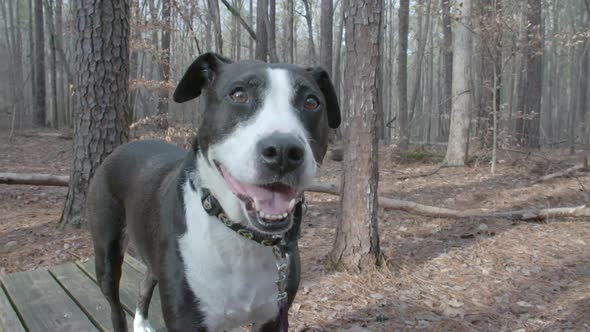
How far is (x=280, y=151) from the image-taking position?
64.6 inches

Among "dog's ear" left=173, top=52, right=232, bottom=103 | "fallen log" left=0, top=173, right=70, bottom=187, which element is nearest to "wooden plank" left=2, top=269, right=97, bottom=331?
"dog's ear" left=173, top=52, right=232, bottom=103

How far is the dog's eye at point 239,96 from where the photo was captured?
1933mm

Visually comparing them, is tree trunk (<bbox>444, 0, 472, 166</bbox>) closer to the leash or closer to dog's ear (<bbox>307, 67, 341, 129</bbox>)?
dog's ear (<bbox>307, 67, 341, 129</bbox>)

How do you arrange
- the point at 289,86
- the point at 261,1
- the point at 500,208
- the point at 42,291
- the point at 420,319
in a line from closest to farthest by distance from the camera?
the point at 289,86 → the point at 42,291 → the point at 420,319 → the point at 500,208 → the point at 261,1

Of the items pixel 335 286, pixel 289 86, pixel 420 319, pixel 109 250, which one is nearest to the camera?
pixel 289 86

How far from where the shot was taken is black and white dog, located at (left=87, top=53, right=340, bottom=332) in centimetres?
173

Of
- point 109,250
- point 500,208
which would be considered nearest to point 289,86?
point 109,250

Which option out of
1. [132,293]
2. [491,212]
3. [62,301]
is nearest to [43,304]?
[62,301]

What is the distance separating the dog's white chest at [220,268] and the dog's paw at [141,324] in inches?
44.6

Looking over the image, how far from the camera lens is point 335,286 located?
4.10m

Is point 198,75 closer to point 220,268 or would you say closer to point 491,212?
point 220,268

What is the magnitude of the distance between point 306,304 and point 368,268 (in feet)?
2.51

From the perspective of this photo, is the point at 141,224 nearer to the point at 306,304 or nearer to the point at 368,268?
the point at 306,304

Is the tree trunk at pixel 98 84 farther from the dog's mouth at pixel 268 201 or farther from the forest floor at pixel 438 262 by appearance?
the dog's mouth at pixel 268 201
